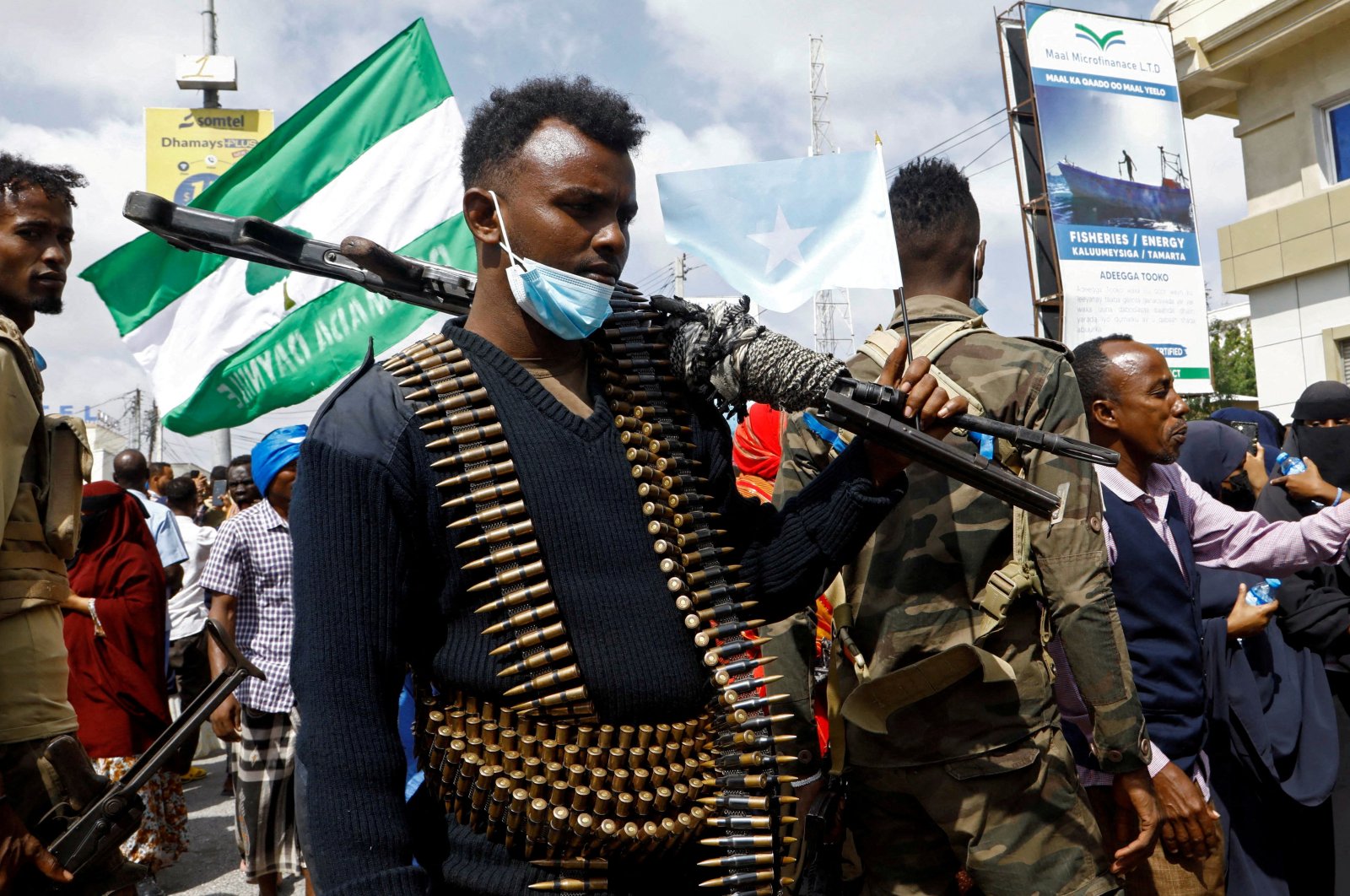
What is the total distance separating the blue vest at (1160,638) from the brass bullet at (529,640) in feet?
8.53

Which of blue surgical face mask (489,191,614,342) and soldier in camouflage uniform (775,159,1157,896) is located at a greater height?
blue surgical face mask (489,191,614,342)

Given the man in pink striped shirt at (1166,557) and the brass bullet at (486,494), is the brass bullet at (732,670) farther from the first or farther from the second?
the man in pink striped shirt at (1166,557)

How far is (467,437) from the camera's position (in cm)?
208

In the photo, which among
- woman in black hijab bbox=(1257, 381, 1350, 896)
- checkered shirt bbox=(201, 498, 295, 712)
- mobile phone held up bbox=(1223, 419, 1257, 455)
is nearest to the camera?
woman in black hijab bbox=(1257, 381, 1350, 896)

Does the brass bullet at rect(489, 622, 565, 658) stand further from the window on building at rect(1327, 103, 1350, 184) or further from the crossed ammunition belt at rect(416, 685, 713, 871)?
the window on building at rect(1327, 103, 1350, 184)

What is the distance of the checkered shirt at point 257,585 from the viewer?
604 centimetres

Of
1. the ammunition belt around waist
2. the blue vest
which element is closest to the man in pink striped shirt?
the blue vest

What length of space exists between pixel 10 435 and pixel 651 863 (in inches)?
93.4

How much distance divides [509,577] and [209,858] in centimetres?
663

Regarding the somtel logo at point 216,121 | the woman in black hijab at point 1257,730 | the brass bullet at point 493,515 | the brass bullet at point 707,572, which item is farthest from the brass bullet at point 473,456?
the somtel logo at point 216,121

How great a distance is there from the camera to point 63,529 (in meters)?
3.57

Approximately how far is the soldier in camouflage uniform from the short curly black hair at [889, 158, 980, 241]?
336 mm

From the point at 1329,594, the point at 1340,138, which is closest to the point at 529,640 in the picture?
the point at 1329,594

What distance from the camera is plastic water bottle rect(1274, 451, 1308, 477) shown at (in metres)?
5.43
